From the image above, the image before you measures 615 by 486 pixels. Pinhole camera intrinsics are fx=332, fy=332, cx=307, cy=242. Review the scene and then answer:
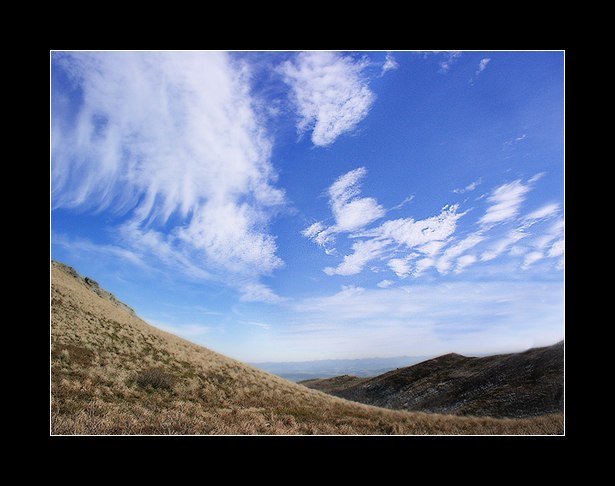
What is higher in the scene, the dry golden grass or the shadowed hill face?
the dry golden grass

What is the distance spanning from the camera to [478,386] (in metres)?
32.8

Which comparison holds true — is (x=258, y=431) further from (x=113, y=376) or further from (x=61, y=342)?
(x=61, y=342)

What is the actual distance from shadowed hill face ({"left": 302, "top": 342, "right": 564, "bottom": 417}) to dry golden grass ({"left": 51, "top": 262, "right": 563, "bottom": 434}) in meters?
7.08

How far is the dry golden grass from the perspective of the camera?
1209cm

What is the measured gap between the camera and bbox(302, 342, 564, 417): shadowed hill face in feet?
78.9

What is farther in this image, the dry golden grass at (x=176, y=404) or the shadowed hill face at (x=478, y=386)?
the shadowed hill face at (x=478, y=386)

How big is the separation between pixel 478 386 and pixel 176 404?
29446 mm

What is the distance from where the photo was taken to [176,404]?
621 inches

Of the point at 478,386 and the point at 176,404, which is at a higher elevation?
the point at 176,404

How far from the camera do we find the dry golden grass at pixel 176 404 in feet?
39.7

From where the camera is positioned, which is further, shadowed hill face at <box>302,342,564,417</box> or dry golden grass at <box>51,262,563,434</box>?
shadowed hill face at <box>302,342,564,417</box>

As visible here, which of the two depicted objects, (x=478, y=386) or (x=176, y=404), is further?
(x=478, y=386)

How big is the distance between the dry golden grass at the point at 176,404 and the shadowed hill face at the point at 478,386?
7.08 meters

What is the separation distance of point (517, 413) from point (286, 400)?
15.6m
